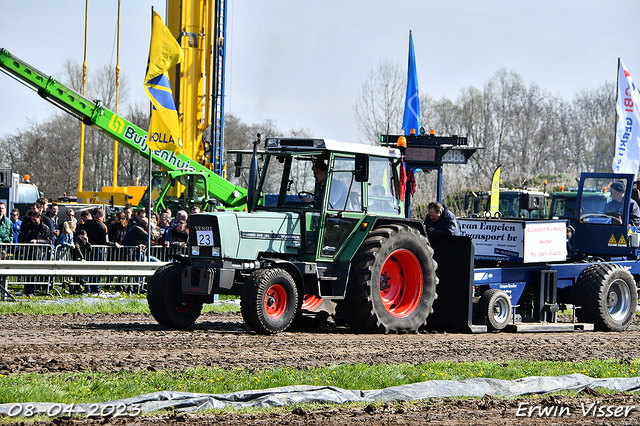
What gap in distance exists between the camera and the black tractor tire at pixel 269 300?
382 inches

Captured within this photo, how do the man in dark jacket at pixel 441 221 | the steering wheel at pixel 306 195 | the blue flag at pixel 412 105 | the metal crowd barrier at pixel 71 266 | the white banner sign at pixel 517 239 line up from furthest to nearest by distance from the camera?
the blue flag at pixel 412 105 < the metal crowd barrier at pixel 71 266 < the white banner sign at pixel 517 239 < the man in dark jacket at pixel 441 221 < the steering wheel at pixel 306 195

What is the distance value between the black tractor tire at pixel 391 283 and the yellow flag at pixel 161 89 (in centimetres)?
917

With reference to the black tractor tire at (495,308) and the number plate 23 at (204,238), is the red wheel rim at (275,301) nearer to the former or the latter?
the number plate 23 at (204,238)

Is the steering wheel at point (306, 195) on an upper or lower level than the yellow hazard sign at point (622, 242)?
upper

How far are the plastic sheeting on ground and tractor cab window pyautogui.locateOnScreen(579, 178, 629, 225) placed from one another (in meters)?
6.54

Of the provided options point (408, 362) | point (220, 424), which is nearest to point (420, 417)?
point (220, 424)

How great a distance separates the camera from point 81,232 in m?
16.4

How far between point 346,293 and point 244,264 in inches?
58.9

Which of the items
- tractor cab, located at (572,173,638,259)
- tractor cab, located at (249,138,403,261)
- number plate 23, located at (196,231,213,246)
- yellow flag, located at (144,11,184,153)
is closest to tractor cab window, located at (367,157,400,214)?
tractor cab, located at (249,138,403,261)

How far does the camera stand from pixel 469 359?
8891mm

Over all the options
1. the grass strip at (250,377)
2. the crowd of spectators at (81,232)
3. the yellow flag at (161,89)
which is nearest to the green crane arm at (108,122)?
the yellow flag at (161,89)

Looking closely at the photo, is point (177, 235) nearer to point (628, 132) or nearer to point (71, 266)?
point (71, 266)

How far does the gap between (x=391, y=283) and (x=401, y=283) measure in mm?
147

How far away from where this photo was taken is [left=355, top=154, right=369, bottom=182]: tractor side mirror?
10273mm
